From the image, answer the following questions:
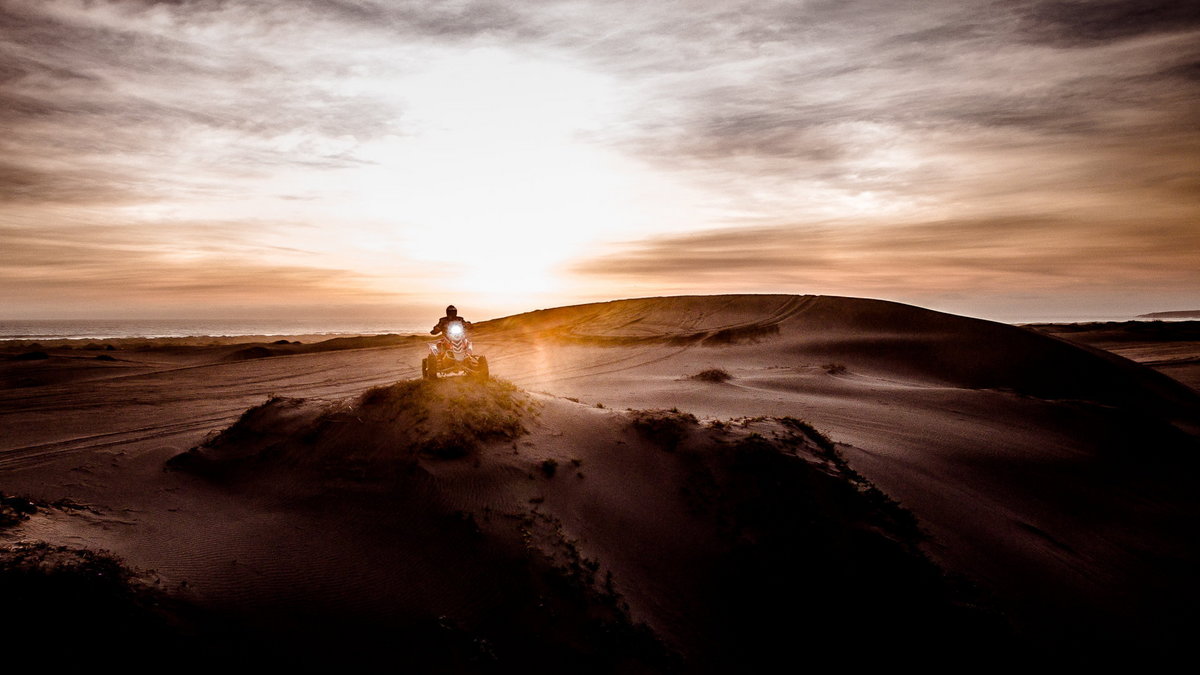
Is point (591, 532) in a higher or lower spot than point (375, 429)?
lower

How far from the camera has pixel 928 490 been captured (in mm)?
7047

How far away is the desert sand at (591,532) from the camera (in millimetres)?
4246

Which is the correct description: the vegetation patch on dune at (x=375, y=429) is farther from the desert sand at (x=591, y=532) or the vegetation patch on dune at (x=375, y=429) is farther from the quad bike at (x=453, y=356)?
the quad bike at (x=453, y=356)

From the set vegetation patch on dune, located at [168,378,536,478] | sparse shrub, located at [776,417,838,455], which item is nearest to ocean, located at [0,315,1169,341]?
vegetation patch on dune, located at [168,378,536,478]

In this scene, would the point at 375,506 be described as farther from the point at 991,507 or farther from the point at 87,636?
the point at 991,507

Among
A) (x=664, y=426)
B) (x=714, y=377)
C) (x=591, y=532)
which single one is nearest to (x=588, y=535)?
(x=591, y=532)

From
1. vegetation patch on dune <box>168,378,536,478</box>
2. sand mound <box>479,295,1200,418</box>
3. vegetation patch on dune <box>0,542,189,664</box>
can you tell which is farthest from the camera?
sand mound <box>479,295,1200,418</box>

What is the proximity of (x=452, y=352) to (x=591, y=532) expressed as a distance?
4517 mm

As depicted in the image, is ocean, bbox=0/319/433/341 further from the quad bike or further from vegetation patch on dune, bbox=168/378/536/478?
the quad bike

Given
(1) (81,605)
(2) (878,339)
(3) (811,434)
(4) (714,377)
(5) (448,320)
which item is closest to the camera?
(1) (81,605)

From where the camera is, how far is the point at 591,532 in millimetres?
5480

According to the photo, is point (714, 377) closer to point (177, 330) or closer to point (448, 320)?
point (448, 320)

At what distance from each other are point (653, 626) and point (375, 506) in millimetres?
2892

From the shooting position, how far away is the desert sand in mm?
4246
